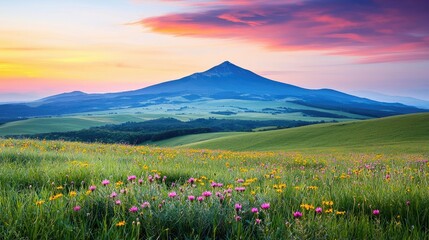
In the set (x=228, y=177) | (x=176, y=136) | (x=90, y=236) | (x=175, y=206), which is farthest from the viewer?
(x=176, y=136)

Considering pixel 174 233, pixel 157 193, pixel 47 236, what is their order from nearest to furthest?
pixel 47 236 → pixel 174 233 → pixel 157 193

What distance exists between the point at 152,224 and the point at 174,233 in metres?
0.27

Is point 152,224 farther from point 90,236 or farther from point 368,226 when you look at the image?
point 368,226

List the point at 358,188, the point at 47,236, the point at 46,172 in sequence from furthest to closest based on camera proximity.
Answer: the point at 46,172 < the point at 358,188 < the point at 47,236

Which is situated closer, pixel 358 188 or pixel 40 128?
Result: pixel 358 188

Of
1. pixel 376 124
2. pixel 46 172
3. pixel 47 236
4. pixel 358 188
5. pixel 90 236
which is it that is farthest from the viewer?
pixel 376 124

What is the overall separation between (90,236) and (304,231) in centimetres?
207

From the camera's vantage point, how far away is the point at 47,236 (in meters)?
3.11

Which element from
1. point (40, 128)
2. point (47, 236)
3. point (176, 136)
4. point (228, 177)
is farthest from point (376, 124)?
point (40, 128)

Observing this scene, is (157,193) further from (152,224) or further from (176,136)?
(176,136)

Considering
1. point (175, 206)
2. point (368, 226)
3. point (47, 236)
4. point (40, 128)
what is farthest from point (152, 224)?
point (40, 128)

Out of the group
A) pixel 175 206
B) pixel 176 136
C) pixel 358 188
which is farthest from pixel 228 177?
pixel 176 136

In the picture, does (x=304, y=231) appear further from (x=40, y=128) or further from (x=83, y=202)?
(x=40, y=128)

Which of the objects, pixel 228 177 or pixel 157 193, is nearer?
pixel 157 193
